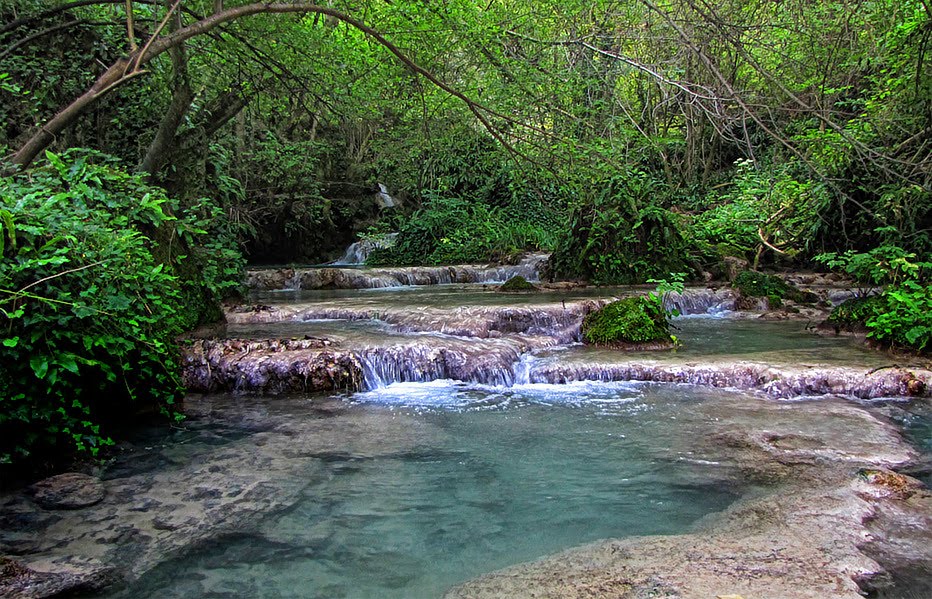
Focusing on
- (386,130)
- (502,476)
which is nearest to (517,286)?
(386,130)

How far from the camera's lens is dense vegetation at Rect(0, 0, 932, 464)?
4113 mm

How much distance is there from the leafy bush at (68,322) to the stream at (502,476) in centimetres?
47

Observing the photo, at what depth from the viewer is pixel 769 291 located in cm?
1065

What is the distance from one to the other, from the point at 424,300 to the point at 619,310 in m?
3.65

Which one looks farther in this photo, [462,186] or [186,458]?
[462,186]

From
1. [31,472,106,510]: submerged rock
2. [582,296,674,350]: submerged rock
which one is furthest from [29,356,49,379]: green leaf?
[582,296,674,350]: submerged rock

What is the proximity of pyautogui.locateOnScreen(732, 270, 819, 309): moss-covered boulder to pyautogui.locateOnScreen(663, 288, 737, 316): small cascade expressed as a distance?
7.8 inches

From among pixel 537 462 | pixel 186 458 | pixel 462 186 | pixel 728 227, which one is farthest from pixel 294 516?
pixel 462 186

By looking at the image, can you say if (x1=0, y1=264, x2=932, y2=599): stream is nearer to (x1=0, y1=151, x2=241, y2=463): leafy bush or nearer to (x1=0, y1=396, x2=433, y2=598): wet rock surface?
(x1=0, y1=396, x2=433, y2=598): wet rock surface

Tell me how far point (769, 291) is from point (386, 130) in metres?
7.55

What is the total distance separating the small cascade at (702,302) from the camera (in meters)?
10.6

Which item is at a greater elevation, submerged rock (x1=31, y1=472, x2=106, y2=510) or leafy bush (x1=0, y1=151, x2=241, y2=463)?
leafy bush (x1=0, y1=151, x2=241, y2=463)

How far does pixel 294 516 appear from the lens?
347cm

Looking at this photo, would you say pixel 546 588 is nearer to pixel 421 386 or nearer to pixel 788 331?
pixel 421 386
